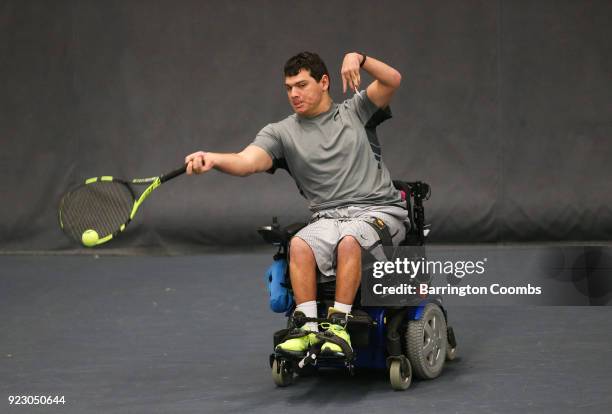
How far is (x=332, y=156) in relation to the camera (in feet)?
14.8

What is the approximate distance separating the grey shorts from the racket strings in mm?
788

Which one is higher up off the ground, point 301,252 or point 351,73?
point 351,73

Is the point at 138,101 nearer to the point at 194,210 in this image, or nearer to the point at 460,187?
the point at 194,210

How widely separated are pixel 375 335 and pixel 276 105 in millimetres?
5064

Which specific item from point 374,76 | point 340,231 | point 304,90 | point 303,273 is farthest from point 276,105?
point 303,273

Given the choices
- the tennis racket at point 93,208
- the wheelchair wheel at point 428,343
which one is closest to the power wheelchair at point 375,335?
the wheelchair wheel at point 428,343

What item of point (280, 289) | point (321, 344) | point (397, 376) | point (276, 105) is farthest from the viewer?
point (276, 105)

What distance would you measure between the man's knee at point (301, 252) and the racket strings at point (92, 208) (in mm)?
718

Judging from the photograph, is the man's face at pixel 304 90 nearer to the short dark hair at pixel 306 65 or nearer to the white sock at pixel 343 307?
the short dark hair at pixel 306 65

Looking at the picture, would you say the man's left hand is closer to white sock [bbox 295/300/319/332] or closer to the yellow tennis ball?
white sock [bbox 295/300/319/332]

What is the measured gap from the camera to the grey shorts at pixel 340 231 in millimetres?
4230

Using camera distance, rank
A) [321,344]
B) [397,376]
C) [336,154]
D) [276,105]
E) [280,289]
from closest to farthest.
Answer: [321,344], [397,376], [280,289], [336,154], [276,105]

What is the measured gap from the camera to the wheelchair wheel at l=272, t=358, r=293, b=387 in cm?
432

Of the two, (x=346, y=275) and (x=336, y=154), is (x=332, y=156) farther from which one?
(x=346, y=275)
